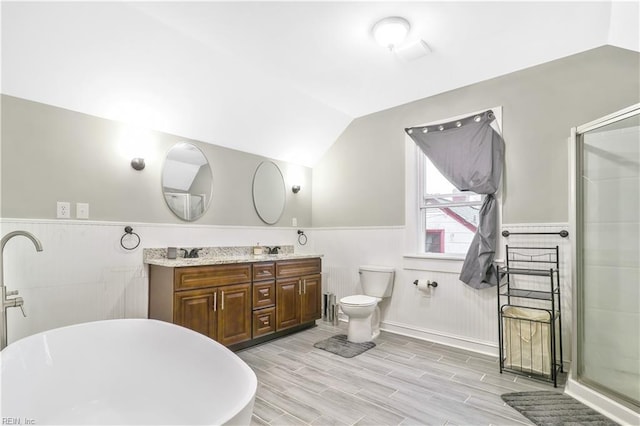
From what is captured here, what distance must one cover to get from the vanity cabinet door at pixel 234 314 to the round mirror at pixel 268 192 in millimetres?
1158

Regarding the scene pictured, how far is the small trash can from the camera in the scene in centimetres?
255

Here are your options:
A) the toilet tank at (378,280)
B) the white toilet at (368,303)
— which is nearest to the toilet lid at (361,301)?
the white toilet at (368,303)

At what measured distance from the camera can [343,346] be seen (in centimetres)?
327

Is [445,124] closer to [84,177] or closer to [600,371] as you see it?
[600,371]

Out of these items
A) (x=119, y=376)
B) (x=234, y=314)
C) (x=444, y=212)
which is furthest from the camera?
(x=444, y=212)

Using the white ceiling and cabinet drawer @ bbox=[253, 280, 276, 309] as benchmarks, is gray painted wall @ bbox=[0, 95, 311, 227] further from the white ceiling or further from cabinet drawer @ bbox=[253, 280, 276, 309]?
cabinet drawer @ bbox=[253, 280, 276, 309]

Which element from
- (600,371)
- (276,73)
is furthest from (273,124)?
(600,371)

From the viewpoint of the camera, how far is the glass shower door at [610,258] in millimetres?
2111

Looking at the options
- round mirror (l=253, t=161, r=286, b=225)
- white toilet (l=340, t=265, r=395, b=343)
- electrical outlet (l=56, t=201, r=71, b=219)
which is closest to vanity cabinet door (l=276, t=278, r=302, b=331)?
white toilet (l=340, t=265, r=395, b=343)

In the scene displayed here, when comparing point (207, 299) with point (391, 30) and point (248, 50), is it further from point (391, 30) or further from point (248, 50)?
point (391, 30)

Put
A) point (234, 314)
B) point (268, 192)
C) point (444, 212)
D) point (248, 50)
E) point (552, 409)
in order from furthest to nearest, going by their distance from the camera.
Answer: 1. point (268, 192)
2. point (444, 212)
3. point (234, 314)
4. point (248, 50)
5. point (552, 409)

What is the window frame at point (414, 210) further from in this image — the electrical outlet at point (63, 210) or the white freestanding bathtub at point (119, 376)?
the electrical outlet at point (63, 210)

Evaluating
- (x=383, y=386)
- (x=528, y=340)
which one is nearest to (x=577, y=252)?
(x=528, y=340)
